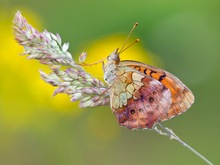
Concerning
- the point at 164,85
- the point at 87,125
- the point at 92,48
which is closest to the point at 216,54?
the point at 92,48

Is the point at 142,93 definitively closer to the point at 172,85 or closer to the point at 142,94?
the point at 142,94

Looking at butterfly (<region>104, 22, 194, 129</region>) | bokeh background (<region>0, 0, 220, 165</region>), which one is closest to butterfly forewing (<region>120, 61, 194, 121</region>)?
butterfly (<region>104, 22, 194, 129</region>)

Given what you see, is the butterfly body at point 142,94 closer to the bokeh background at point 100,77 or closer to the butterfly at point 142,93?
the butterfly at point 142,93

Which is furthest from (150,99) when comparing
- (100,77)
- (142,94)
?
(100,77)

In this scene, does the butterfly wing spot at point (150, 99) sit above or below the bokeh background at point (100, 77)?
below

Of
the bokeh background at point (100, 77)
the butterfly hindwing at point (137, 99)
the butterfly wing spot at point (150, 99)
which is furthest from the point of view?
the bokeh background at point (100, 77)

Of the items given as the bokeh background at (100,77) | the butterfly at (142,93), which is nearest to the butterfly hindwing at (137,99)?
the butterfly at (142,93)

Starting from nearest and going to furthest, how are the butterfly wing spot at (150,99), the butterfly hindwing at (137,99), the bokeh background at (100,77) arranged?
the butterfly hindwing at (137,99) → the butterfly wing spot at (150,99) → the bokeh background at (100,77)

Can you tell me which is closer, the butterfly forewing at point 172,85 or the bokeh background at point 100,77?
the butterfly forewing at point 172,85

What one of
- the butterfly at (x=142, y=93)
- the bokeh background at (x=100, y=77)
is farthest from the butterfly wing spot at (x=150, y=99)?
the bokeh background at (x=100, y=77)

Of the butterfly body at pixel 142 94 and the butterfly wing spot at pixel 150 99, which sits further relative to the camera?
the butterfly wing spot at pixel 150 99
